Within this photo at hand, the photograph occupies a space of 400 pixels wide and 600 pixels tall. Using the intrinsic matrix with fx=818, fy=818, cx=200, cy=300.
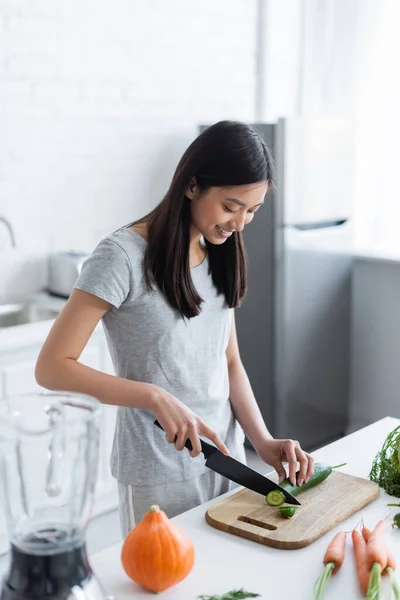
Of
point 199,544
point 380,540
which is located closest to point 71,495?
point 199,544

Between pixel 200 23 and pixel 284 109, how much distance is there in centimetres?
66

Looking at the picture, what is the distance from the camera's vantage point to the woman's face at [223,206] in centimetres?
158

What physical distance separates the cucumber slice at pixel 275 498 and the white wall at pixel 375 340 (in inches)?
95.3

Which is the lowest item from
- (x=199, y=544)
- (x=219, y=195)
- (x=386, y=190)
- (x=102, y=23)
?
(x=199, y=544)

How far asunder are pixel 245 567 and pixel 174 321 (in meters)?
0.53

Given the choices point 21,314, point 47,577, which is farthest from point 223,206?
point 21,314

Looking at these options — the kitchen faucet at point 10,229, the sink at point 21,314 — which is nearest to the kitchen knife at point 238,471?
the kitchen faucet at point 10,229

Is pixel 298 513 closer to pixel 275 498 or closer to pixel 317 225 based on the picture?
pixel 275 498

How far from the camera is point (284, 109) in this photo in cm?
412

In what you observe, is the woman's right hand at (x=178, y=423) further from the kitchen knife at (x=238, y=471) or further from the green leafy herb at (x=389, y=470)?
the green leafy herb at (x=389, y=470)

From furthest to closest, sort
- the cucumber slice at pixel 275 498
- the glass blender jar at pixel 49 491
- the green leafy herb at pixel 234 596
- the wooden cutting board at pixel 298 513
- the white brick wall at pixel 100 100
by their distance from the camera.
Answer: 1. the white brick wall at pixel 100 100
2. the cucumber slice at pixel 275 498
3. the wooden cutting board at pixel 298 513
4. the green leafy herb at pixel 234 596
5. the glass blender jar at pixel 49 491

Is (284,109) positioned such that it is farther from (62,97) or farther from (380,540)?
(380,540)

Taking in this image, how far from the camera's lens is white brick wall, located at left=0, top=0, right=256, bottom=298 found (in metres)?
3.08

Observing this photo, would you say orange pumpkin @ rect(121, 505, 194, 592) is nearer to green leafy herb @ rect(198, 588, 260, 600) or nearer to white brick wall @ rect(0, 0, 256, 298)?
green leafy herb @ rect(198, 588, 260, 600)
